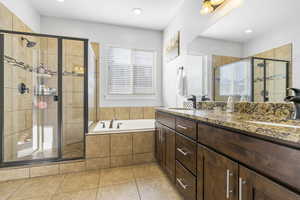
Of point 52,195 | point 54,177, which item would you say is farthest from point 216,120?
point 54,177

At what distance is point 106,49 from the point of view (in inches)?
118

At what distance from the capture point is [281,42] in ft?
3.39

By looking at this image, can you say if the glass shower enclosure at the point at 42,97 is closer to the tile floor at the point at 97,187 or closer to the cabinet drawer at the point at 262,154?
the tile floor at the point at 97,187

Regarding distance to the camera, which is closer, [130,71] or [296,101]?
[296,101]

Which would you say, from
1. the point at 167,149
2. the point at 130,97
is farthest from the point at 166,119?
the point at 130,97

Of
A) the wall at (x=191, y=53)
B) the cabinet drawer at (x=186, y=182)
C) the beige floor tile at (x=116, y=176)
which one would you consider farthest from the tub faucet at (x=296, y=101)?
the beige floor tile at (x=116, y=176)

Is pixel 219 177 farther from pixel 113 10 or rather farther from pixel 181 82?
pixel 113 10

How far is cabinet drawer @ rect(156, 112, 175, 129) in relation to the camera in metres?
1.48

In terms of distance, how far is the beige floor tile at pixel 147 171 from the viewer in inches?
71.6

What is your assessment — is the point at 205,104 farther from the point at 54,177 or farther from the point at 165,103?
the point at 54,177

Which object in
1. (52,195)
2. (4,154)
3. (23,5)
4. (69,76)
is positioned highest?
(23,5)

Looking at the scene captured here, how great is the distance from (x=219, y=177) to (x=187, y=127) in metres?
0.42

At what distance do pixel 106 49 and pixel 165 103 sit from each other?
1.67m

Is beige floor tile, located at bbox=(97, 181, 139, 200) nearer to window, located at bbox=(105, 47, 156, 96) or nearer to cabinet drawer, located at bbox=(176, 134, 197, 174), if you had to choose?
cabinet drawer, located at bbox=(176, 134, 197, 174)
